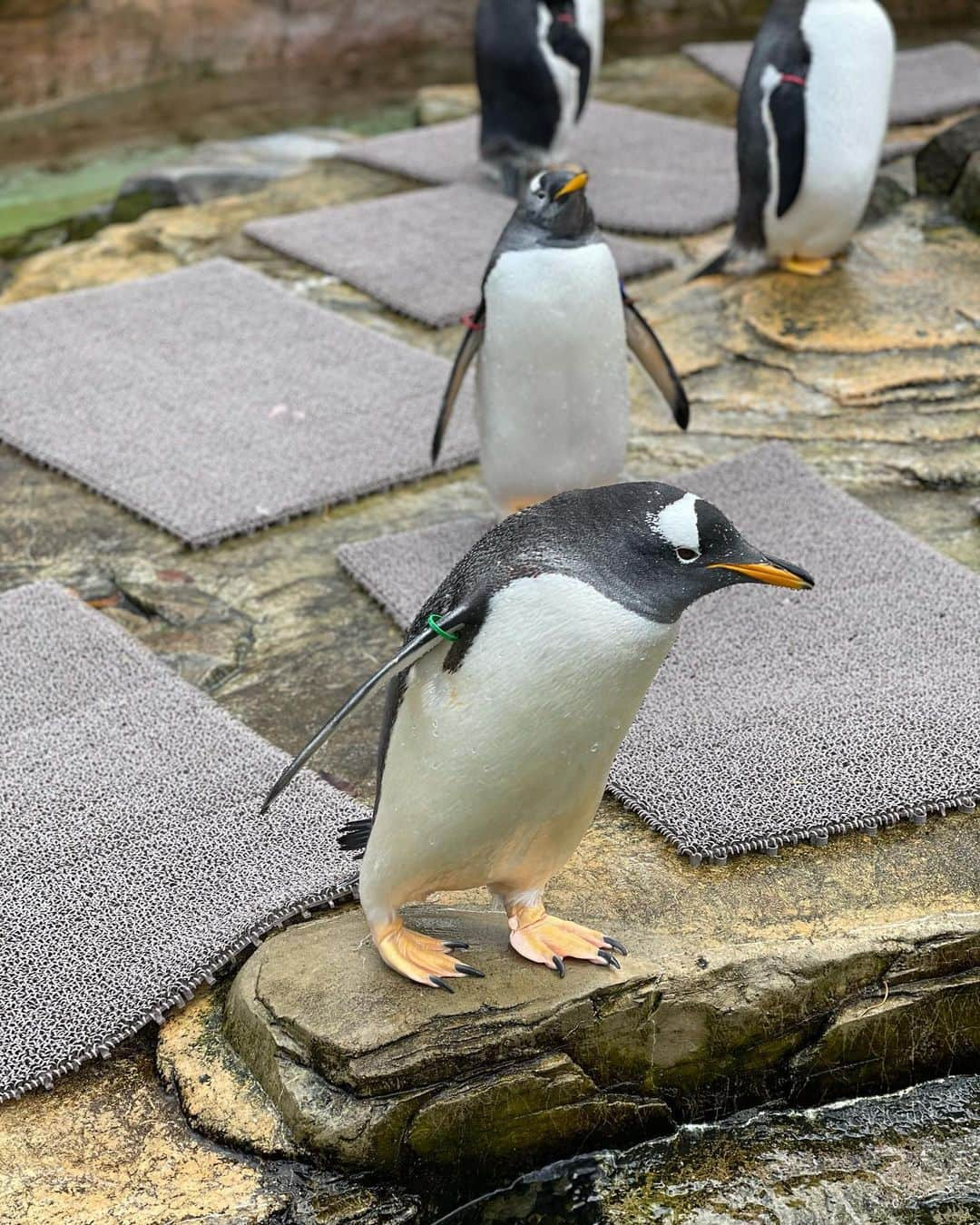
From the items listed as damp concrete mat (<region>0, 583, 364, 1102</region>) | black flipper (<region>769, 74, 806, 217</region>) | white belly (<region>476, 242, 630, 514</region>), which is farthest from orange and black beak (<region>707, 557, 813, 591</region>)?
black flipper (<region>769, 74, 806, 217</region>)

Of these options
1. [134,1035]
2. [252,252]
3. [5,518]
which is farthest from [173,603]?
[252,252]

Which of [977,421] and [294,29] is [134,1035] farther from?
[294,29]

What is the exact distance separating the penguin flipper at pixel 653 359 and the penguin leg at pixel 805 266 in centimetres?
136

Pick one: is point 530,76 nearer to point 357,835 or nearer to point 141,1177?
point 357,835

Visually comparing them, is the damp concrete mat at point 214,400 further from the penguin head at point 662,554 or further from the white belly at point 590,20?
the penguin head at point 662,554

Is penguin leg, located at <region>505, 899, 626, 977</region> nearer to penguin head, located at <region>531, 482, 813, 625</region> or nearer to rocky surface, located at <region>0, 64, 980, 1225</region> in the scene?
rocky surface, located at <region>0, 64, 980, 1225</region>

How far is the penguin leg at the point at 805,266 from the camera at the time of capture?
4.40 m

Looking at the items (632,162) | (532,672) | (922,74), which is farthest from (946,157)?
(532,672)

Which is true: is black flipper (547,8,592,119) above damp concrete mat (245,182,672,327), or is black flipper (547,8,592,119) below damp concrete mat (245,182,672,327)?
above

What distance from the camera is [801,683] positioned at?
2.69m

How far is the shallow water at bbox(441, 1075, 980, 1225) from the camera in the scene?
1.88m

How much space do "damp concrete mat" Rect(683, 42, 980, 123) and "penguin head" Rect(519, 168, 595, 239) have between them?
3.63 m

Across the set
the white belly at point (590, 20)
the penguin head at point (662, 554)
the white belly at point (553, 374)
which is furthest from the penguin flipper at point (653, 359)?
the white belly at point (590, 20)

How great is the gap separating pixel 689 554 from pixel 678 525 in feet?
0.11
